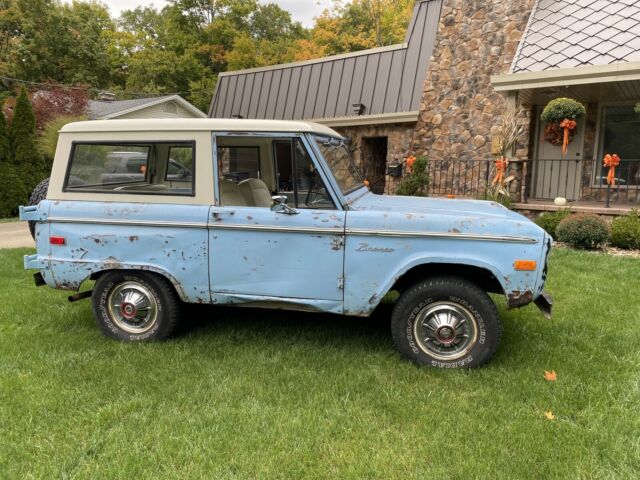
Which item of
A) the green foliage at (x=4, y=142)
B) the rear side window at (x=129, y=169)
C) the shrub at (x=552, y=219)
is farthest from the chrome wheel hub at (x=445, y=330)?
the green foliage at (x=4, y=142)

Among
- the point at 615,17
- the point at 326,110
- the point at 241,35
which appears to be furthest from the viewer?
the point at 241,35

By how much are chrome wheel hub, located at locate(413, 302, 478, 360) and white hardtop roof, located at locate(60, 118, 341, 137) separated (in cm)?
171

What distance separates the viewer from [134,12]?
172ft

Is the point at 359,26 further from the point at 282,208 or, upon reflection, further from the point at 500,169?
the point at 282,208

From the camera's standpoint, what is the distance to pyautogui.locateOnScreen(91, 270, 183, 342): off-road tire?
417cm

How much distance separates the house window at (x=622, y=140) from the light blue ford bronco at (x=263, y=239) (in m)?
8.51

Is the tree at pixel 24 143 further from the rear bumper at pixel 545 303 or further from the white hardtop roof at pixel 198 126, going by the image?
the rear bumper at pixel 545 303

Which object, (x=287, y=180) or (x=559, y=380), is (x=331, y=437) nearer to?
(x=559, y=380)

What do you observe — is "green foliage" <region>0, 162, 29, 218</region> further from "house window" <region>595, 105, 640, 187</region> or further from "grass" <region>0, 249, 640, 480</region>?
"house window" <region>595, 105, 640, 187</region>

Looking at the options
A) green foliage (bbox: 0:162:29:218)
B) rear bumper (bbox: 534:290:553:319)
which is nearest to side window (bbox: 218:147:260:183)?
rear bumper (bbox: 534:290:553:319)

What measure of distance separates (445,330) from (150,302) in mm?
2470

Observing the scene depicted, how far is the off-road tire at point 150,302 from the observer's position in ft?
13.7

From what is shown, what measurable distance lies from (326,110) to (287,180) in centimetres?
1081

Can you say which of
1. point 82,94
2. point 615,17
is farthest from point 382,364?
point 82,94
